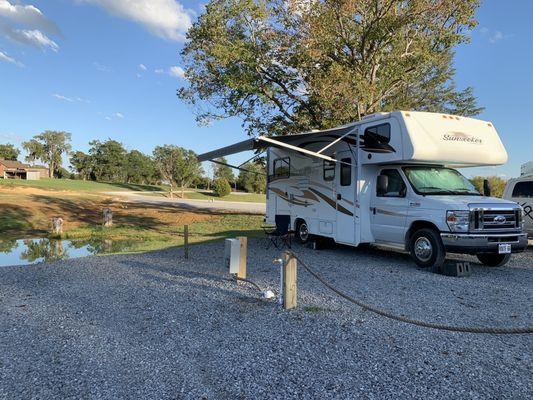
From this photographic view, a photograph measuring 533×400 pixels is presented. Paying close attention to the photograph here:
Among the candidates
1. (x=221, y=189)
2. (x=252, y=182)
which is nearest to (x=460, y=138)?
(x=221, y=189)

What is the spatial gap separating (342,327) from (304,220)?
709 centimetres

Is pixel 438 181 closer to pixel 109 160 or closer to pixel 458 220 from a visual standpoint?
pixel 458 220

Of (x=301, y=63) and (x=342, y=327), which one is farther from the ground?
(x=301, y=63)

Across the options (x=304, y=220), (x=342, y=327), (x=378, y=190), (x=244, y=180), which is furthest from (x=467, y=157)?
(x=244, y=180)

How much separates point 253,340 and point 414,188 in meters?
5.37

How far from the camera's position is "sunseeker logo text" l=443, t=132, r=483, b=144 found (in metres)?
8.56

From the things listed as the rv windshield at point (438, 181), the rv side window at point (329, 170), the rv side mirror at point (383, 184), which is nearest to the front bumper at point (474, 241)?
the rv windshield at point (438, 181)

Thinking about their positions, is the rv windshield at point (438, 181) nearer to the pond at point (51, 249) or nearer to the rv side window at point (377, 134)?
the rv side window at point (377, 134)

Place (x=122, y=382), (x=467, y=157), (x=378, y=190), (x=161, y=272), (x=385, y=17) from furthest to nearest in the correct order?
(x=385, y=17)
(x=378, y=190)
(x=467, y=157)
(x=161, y=272)
(x=122, y=382)

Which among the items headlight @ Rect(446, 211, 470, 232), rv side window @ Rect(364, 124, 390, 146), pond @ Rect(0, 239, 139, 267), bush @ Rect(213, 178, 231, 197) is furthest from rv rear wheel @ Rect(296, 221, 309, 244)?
bush @ Rect(213, 178, 231, 197)

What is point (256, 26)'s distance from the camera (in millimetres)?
15781

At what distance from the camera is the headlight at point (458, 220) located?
743 cm

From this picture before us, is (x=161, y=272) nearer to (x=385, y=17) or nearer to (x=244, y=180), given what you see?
(x=385, y=17)

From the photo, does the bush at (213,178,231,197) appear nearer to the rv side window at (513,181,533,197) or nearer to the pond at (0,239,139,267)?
the pond at (0,239,139,267)
